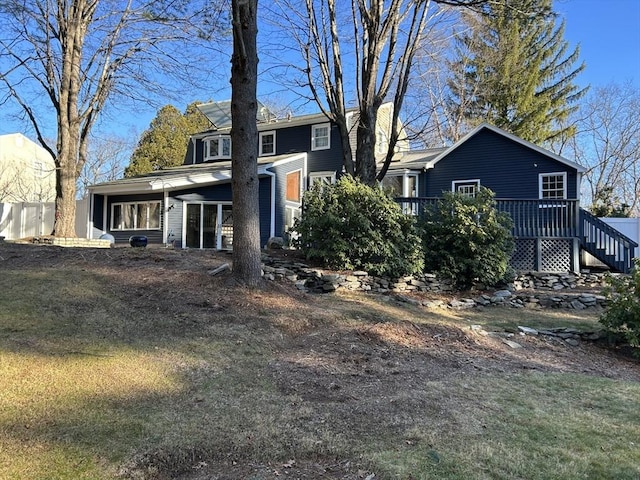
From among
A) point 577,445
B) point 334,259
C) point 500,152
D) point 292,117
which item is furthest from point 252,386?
point 292,117

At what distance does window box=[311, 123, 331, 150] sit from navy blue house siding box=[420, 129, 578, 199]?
15.7ft

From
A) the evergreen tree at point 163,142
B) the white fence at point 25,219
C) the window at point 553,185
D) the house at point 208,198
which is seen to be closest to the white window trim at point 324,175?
the house at point 208,198

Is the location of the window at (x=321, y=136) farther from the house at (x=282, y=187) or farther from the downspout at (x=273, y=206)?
the downspout at (x=273, y=206)

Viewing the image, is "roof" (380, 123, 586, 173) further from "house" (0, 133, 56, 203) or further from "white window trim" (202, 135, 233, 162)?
"house" (0, 133, 56, 203)

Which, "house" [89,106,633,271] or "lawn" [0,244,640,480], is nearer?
"lawn" [0,244,640,480]

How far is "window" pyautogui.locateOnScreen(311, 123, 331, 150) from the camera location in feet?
68.9

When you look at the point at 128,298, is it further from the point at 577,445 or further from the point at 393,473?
the point at 577,445

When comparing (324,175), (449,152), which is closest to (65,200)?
(324,175)

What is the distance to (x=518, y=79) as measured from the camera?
28.5m

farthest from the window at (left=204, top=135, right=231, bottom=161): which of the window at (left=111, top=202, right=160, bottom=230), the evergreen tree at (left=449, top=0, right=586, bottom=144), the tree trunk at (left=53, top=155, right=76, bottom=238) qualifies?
the evergreen tree at (left=449, top=0, right=586, bottom=144)

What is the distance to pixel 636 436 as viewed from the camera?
3695mm

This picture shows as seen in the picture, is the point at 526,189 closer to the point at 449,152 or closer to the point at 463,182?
the point at 463,182

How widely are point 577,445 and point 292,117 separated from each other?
21555 millimetres

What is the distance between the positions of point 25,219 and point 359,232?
17.2m
